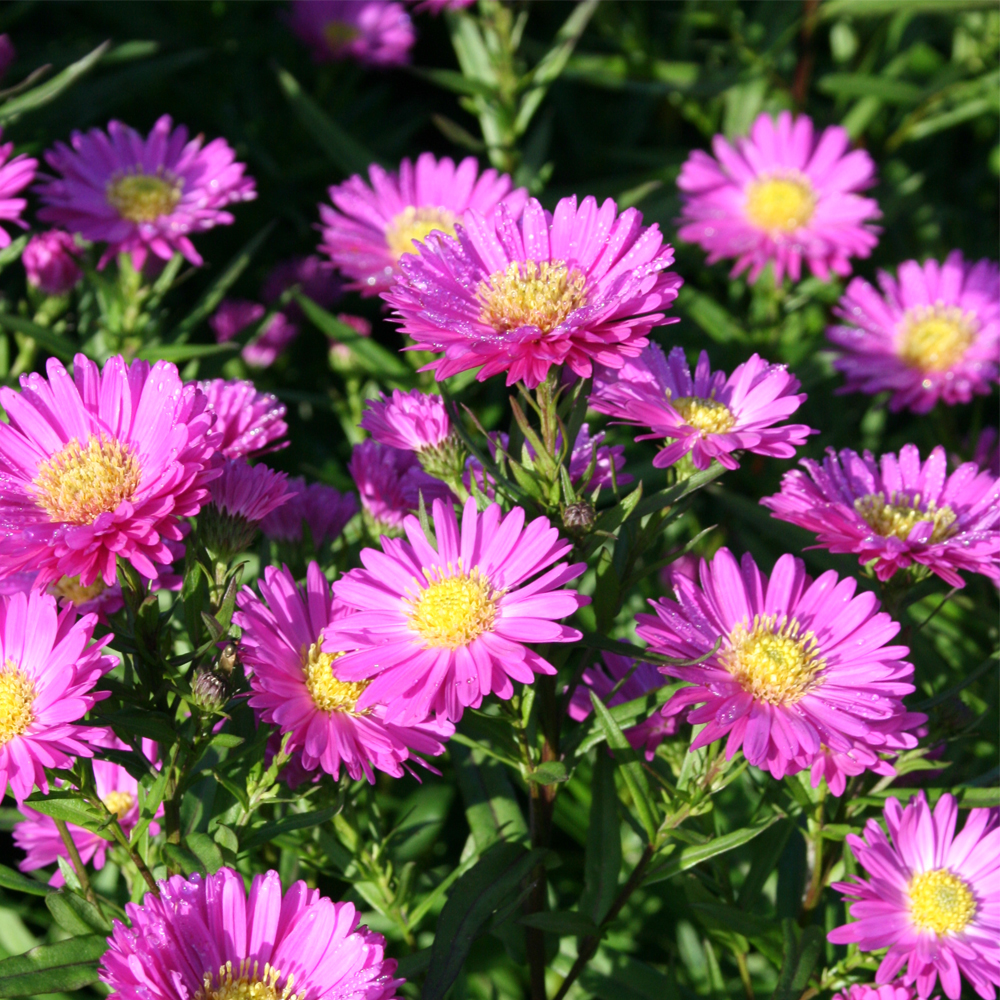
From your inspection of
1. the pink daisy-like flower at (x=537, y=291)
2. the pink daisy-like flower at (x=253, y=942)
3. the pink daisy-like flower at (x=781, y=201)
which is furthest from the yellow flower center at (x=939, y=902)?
the pink daisy-like flower at (x=781, y=201)

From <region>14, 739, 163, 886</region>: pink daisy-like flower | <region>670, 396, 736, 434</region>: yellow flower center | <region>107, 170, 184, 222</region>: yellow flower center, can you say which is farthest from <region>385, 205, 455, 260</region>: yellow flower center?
<region>14, 739, 163, 886</region>: pink daisy-like flower

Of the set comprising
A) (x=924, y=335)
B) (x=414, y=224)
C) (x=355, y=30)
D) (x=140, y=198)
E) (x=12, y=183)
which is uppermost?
(x=355, y=30)

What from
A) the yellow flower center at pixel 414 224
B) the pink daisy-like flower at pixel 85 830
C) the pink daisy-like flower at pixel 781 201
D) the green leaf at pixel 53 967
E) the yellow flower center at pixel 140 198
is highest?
the pink daisy-like flower at pixel 781 201

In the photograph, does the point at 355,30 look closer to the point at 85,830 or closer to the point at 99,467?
the point at 99,467

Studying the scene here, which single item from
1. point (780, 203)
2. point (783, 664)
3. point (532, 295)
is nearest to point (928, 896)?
point (783, 664)

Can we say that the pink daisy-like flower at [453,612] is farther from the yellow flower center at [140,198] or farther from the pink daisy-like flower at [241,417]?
the yellow flower center at [140,198]

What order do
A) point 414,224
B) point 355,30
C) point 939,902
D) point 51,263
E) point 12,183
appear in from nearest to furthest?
point 939,902, point 12,183, point 51,263, point 414,224, point 355,30
